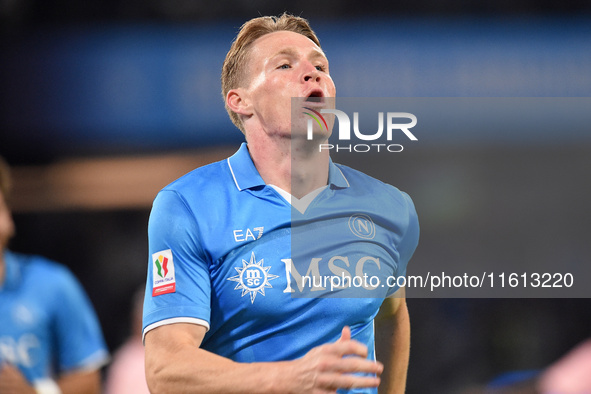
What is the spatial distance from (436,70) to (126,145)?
2246 mm

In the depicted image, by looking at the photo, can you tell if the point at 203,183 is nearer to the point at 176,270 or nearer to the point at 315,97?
the point at 176,270

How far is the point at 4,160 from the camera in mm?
4996

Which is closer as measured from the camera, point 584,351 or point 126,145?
point 584,351

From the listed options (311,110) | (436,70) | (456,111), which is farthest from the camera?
(436,70)

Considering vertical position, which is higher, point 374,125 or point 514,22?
point 514,22

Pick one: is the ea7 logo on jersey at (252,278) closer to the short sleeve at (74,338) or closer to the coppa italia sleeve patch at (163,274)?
the coppa italia sleeve patch at (163,274)

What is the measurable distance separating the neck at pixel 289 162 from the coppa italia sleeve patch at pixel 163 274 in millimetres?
443

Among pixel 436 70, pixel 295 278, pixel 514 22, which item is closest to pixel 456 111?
pixel 436 70

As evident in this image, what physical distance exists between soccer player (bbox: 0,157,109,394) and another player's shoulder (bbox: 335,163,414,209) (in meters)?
1.66

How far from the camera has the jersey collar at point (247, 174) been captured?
218 cm

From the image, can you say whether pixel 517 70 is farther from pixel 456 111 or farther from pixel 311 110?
pixel 311 110

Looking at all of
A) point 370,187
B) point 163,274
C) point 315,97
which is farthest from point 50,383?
point 315,97

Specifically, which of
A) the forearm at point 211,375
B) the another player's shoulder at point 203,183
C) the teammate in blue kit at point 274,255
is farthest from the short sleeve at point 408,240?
the forearm at point 211,375

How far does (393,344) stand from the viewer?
2.46m
